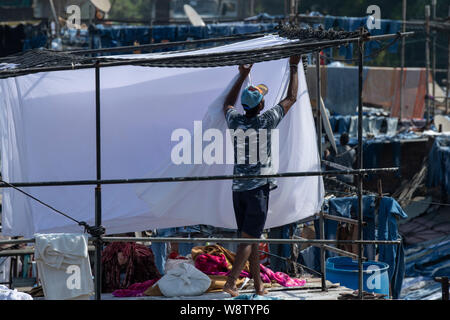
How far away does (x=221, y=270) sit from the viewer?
7.14 metres

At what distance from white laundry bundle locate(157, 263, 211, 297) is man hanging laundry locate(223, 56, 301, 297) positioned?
23 cm

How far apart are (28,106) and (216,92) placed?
1892 millimetres

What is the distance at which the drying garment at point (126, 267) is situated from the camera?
7094mm

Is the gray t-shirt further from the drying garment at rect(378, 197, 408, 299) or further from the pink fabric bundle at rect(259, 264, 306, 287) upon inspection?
the drying garment at rect(378, 197, 408, 299)

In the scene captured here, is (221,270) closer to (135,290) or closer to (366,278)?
(135,290)

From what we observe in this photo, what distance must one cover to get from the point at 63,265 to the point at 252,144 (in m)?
2.06

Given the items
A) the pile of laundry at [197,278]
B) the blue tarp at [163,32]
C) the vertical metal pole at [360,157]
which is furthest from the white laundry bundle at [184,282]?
the blue tarp at [163,32]

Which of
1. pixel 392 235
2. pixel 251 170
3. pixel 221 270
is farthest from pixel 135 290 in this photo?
pixel 392 235

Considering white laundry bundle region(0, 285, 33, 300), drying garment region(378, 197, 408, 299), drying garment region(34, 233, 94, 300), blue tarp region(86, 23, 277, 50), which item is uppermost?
blue tarp region(86, 23, 277, 50)

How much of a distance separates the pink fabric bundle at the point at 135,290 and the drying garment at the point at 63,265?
91cm

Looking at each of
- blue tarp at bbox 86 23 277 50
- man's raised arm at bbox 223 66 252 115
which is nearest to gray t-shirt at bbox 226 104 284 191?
man's raised arm at bbox 223 66 252 115

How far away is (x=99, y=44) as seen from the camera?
25.6 meters

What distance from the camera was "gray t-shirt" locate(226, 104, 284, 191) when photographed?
6609 mm

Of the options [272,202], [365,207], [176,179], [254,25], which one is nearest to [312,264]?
[365,207]
